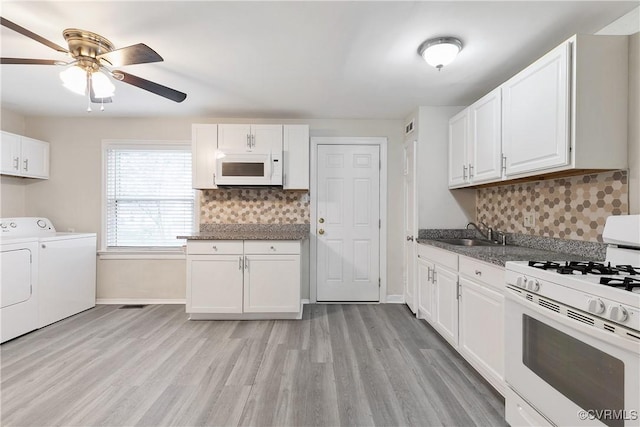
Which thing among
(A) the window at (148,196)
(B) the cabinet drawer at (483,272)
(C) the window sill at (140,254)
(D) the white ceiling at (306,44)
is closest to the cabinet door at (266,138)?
(D) the white ceiling at (306,44)

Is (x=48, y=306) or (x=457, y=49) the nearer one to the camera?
(x=457, y=49)

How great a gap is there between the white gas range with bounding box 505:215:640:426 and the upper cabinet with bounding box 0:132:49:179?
15.9ft

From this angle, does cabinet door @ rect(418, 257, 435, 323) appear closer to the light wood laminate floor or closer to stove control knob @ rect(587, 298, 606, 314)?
the light wood laminate floor

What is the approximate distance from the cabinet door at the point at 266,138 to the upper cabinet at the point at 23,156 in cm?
265

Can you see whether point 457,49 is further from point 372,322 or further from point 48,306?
point 48,306

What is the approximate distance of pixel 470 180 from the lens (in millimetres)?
2793

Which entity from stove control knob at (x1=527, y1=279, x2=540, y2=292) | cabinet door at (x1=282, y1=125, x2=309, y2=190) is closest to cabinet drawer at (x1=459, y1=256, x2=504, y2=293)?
stove control knob at (x1=527, y1=279, x2=540, y2=292)

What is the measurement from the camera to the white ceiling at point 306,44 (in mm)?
1749

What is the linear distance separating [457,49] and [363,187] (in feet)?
6.59

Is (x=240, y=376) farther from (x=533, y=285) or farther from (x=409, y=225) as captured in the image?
(x=409, y=225)

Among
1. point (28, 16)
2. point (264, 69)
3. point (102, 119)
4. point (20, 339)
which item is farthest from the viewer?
point (102, 119)

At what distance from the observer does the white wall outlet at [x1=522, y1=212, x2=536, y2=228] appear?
2.49 metres

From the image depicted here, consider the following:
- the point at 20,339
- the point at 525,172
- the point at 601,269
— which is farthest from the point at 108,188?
the point at 601,269

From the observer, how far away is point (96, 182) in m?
3.82
